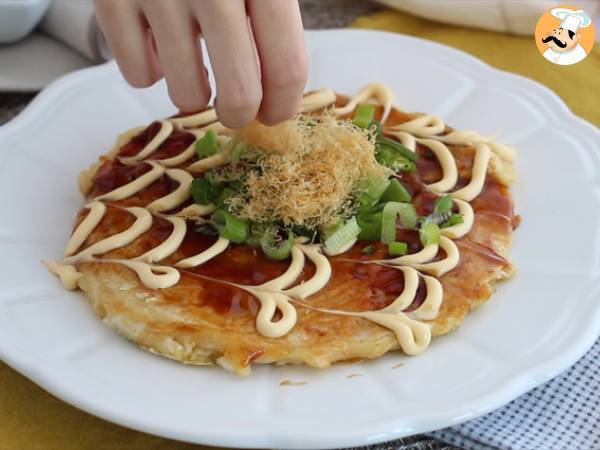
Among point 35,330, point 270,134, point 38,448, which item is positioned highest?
point 270,134

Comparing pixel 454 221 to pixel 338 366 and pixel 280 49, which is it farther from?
pixel 280 49

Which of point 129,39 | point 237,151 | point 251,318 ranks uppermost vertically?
point 129,39

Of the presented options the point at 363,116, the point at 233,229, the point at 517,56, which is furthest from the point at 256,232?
Answer: the point at 517,56

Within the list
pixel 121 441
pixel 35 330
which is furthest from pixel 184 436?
pixel 35 330

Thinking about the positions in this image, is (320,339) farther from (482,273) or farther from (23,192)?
(23,192)

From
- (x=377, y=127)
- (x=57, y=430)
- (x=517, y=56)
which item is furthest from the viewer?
(x=517, y=56)

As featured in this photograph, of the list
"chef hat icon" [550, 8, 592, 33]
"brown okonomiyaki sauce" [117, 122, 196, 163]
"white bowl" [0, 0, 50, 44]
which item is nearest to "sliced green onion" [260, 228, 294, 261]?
"brown okonomiyaki sauce" [117, 122, 196, 163]

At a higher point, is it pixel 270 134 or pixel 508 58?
pixel 270 134

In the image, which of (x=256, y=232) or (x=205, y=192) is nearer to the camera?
(x=256, y=232)
